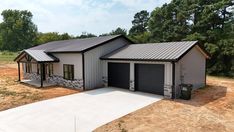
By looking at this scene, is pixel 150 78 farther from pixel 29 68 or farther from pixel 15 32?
pixel 15 32

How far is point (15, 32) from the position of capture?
80500mm

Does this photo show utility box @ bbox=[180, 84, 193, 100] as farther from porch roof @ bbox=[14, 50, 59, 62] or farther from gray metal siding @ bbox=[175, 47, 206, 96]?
porch roof @ bbox=[14, 50, 59, 62]

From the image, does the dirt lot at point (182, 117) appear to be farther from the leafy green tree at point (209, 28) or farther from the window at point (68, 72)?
the leafy green tree at point (209, 28)

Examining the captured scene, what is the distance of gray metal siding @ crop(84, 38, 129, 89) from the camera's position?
14.7m

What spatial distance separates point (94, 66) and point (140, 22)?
192ft

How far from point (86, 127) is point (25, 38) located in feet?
273

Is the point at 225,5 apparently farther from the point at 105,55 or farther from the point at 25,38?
the point at 25,38

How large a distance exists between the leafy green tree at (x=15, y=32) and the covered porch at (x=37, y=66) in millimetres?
66189

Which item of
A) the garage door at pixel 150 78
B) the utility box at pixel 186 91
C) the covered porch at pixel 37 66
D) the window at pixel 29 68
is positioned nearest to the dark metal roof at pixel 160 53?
the garage door at pixel 150 78

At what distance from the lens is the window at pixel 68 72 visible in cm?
1564

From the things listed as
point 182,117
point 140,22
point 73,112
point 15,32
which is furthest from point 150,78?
point 15,32

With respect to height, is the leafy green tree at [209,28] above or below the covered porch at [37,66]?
above

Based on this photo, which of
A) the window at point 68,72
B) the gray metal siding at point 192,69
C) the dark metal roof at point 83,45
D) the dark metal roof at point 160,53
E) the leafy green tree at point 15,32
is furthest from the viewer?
the leafy green tree at point 15,32

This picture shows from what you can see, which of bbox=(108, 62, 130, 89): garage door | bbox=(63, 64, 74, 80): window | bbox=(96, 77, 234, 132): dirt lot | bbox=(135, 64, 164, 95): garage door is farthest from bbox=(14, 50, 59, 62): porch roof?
bbox=(96, 77, 234, 132): dirt lot
